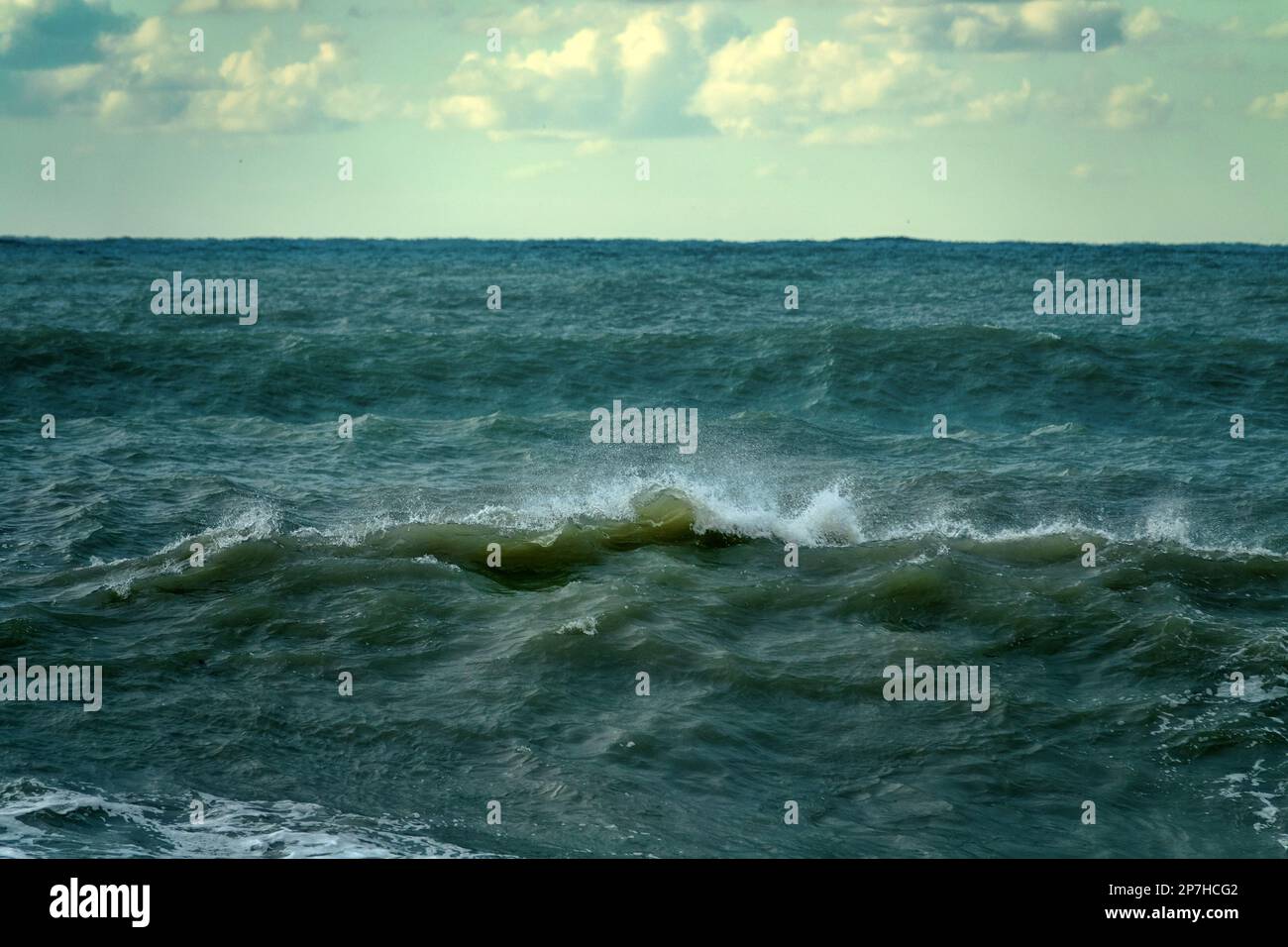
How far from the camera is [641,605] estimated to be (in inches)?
490

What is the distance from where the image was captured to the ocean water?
28.5 feet

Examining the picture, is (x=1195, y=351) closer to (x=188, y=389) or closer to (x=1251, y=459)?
(x=1251, y=459)

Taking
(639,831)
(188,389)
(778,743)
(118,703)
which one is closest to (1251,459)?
(778,743)

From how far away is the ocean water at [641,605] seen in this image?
8.70 meters

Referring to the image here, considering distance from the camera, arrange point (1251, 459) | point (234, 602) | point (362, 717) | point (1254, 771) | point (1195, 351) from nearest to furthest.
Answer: point (1254, 771) < point (362, 717) < point (234, 602) < point (1251, 459) < point (1195, 351)

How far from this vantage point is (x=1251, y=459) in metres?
20.0

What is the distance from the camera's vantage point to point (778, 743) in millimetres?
9734

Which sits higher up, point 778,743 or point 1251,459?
point 1251,459

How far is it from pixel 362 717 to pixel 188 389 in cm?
1744

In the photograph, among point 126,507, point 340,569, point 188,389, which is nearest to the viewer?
point 340,569

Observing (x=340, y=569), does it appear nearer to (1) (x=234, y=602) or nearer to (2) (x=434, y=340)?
(1) (x=234, y=602)

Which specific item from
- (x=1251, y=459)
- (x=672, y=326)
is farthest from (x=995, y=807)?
(x=672, y=326)

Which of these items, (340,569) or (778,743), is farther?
(340,569)

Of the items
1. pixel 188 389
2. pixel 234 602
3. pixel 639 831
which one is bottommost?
pixel 639 831
